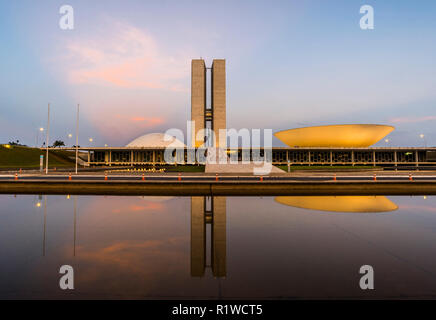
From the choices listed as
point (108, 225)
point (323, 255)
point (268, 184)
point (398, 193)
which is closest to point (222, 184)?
point (268, 184)

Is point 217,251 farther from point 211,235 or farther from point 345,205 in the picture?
point 345,205

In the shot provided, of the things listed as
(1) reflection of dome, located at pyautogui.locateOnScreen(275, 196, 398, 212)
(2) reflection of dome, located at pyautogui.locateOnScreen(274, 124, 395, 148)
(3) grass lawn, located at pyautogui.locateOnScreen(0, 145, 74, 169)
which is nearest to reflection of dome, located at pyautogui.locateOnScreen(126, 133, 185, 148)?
(3) grass lawn, located at pyautogui.locateOnScreen(0, 145, 74, 169)

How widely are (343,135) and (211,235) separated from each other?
71.9 m

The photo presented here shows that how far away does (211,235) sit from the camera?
848 centimetres

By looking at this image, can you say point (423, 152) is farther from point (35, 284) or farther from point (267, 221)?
point (35, 284)

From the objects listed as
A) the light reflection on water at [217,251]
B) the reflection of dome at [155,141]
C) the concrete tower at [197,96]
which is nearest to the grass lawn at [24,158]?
the reflection of dome at [155,141]

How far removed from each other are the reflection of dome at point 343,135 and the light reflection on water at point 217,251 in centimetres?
6262

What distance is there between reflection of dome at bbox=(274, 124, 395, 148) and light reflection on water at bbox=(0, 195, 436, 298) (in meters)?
62.6

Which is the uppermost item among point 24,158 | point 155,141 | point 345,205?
point 155,141

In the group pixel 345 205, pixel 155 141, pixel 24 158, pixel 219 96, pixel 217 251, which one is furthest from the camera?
pixel 155 141

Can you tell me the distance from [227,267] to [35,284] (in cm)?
413

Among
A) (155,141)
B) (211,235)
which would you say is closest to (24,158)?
(155,141)

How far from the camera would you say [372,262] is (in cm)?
610

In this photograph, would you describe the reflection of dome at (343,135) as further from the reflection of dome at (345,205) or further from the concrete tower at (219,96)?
the reflection of dome at (345,205)
